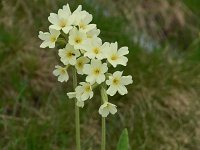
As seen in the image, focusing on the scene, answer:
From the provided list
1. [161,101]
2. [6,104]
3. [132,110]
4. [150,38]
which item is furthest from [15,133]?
[150,38]

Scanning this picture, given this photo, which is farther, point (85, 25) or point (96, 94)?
point (96, 94)

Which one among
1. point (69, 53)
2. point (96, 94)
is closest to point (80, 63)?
point (69, 53)

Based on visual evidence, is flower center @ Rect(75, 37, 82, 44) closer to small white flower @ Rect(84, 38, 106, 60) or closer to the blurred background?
small white flower @ Rect(84, 38, 106, 60)

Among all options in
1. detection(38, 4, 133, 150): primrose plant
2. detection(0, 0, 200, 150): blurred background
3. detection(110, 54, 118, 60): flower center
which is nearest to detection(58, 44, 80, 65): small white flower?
detection(38, 4, 133, 150): primrose plant

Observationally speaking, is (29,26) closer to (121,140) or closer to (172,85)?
(172,85)

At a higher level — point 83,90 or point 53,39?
point 53,39

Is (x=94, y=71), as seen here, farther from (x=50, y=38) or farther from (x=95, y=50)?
(x=50, y=38)
